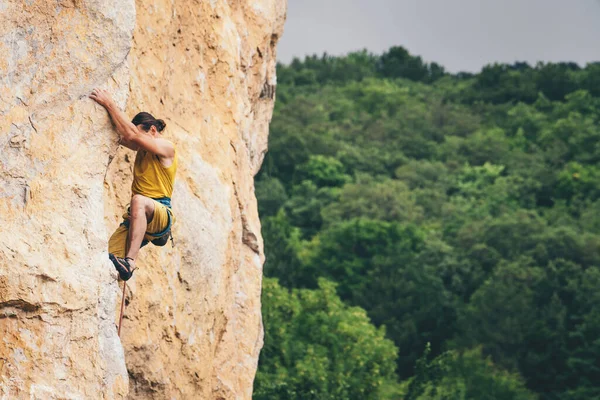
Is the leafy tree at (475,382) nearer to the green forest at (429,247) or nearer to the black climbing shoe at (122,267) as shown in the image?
the green forest at (429,247)

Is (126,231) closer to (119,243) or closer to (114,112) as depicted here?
(119,243)

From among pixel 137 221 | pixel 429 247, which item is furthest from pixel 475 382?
pixel 137 221

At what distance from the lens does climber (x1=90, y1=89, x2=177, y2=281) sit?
9.72 metres

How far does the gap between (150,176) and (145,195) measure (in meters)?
0.18

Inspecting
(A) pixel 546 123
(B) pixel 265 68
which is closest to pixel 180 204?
(B) pixel 265 68

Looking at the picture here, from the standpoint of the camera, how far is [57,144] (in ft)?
29.8

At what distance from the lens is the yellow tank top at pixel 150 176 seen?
32.9 ft

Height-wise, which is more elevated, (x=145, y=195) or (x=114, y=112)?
(x=114, y=112)

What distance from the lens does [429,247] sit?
61688 millimetres

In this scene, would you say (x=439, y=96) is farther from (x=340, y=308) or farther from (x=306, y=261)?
(x=340, y=308)

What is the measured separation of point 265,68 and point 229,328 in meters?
4.06

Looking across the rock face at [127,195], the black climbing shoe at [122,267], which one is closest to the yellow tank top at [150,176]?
the rock face at [127,195]

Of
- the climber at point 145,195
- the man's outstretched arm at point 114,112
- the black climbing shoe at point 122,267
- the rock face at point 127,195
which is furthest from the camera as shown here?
the climber at point 145,195

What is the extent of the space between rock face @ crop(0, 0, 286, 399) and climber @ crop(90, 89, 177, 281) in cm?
33
